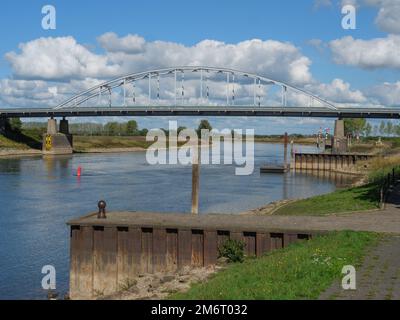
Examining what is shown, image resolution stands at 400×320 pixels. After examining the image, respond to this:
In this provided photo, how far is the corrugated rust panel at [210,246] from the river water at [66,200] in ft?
18.9

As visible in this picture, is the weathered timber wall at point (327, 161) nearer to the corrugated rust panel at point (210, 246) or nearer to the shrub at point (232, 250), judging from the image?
the corrugated rust panel at point (210, 246)

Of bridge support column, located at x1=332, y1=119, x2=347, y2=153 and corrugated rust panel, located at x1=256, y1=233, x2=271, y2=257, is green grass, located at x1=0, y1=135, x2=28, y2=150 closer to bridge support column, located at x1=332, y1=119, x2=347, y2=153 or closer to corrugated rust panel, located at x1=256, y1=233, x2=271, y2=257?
bridge support column, located at x1=332, y1=119, x2=347, y2=153

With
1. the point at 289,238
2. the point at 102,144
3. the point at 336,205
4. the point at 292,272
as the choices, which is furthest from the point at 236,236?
the point at 102,144

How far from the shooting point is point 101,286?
1916 cm

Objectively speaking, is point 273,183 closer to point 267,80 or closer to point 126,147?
point 267,80

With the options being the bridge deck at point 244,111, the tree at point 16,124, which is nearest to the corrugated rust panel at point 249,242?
the bridge deck at point 244,111

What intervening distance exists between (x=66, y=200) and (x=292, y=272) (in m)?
36.7

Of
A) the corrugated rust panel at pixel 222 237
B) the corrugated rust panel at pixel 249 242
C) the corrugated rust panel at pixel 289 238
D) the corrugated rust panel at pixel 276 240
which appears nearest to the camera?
the corrugated rust panel at pixel 289 238

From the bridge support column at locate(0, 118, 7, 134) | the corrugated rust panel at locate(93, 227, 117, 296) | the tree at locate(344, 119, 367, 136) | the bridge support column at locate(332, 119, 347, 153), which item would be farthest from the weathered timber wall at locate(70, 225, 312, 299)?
the tree at locate(344, 119, 367, 136)

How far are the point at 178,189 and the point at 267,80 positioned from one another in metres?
85.8

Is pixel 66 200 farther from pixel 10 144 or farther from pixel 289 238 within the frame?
pixel 10 144

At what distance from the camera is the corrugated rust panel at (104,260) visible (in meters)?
19.2

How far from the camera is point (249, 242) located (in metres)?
18.6
